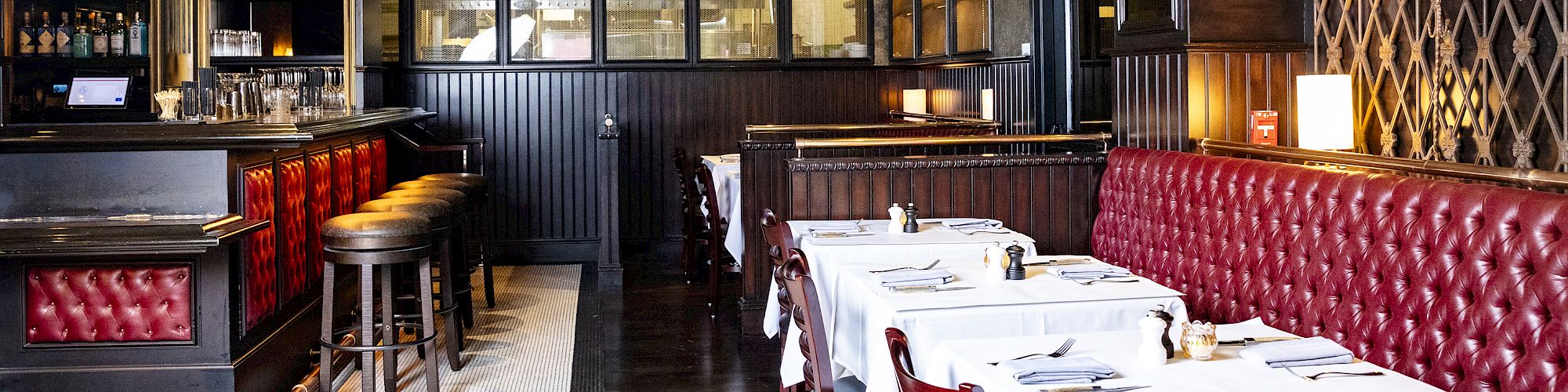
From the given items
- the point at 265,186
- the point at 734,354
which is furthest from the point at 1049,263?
the point at 265,186

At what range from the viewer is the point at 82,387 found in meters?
4.02

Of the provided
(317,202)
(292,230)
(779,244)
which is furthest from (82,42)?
(779,244)

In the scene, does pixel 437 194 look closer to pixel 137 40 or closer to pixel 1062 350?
pixel 137 40

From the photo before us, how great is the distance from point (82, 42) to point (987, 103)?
18.3ft

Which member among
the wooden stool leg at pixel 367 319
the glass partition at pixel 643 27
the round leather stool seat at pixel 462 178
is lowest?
the wooden stool leg at pixel 367 319

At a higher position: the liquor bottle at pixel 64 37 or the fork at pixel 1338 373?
the liquor bottle at pixel 64 37

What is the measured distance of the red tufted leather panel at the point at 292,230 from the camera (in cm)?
459

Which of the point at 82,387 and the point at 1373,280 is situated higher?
the point at 1373,280

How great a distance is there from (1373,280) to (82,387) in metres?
4.07

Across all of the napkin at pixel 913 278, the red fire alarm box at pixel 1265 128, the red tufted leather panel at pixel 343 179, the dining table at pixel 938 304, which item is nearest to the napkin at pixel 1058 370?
the dining table at pixel 938 304

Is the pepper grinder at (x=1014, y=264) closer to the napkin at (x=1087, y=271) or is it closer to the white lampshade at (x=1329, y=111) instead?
the napkin at (x=1087, y=271)

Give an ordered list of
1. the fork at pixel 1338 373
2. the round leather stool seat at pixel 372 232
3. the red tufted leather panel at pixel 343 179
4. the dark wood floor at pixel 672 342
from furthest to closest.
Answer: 1. the red tufted leather panel at pixel 343 179
2. the dark wood floor at pixel 672 342
3. the round leather stool seat at pixel 372 232
4. the fork at pixel 1338 373

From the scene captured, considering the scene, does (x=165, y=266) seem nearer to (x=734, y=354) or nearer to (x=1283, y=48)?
(x=734, y=354)

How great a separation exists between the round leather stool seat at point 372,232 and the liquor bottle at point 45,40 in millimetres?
4365
